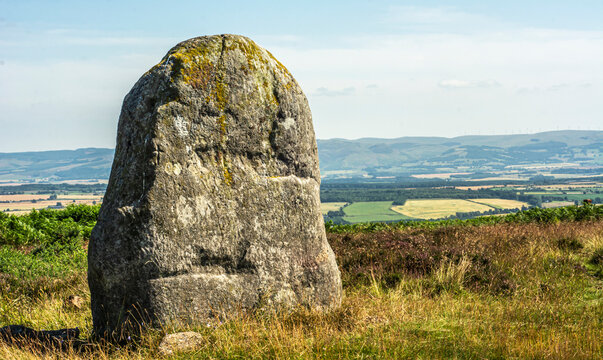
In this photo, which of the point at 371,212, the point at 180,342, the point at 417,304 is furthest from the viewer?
the point at 371,212

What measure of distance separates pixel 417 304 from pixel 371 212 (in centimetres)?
7689

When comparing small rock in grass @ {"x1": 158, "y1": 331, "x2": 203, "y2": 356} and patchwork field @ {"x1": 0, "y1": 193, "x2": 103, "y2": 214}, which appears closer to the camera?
small rock in grass @ {"x1": 158, "y1": 331, "x2": 203, "y2": 356}

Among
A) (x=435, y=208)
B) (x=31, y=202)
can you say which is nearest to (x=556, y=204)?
(x=435, y=208)

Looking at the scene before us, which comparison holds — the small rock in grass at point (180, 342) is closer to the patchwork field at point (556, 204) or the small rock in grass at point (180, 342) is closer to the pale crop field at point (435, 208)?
the pale crop field at point (435, 208)

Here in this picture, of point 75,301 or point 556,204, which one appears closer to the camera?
point 75,301

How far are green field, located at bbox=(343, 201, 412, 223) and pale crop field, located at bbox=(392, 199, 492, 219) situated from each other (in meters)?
1.86


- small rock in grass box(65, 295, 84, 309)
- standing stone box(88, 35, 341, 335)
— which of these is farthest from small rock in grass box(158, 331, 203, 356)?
small rock in grass box(65, 295, 84, 309)

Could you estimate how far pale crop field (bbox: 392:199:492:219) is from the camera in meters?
73.4

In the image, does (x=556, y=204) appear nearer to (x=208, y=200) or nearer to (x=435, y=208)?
(x=435, y=208)

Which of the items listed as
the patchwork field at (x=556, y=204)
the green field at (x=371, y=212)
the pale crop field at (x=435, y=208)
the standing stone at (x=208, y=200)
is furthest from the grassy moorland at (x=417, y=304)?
the patchwork field at (x=556, y=204)

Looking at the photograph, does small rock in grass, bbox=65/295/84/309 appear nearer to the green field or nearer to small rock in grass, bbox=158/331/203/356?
small rock in grass, bbox=158/331/203/356

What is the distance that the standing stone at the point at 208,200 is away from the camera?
5.97 meters

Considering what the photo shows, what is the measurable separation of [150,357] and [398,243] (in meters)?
7.12

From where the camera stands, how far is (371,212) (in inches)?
3290
